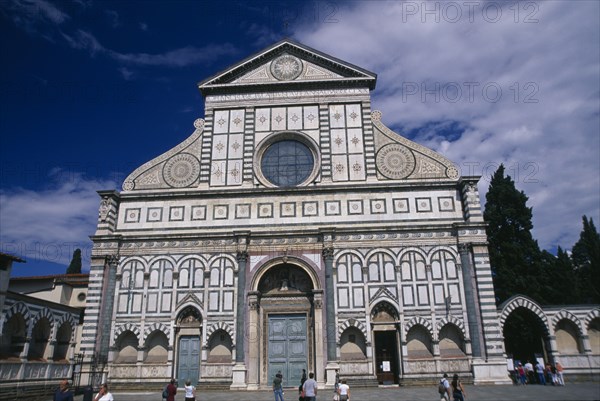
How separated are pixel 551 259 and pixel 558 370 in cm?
1175

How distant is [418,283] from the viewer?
74.4ft

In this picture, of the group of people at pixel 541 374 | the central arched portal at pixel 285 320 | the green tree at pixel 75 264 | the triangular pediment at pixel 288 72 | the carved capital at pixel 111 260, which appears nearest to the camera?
the group of people at pixel 541 374

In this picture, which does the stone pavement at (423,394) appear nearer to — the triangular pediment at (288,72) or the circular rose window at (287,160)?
the circular rose window at (287,160)

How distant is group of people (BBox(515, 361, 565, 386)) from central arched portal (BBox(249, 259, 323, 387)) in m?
9.33

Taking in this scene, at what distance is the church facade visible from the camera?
22031 mm

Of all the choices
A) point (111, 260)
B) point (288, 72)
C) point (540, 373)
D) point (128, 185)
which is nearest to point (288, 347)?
point (111, 260)

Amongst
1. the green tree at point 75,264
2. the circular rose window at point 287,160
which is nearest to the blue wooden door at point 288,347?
the circular rose window at point 287,160

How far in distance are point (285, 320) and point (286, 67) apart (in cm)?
1445

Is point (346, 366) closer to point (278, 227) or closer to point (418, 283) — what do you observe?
point (418, 283)

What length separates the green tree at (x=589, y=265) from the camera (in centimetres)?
3247

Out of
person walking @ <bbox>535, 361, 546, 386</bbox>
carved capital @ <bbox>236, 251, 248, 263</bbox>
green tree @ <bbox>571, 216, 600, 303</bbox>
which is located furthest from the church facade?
green tree @ <bbox>571, 216, 600, 303</bbox>

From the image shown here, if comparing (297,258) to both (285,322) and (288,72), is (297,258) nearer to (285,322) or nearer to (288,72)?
(285,322)

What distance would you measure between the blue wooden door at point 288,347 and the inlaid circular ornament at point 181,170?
345 inches

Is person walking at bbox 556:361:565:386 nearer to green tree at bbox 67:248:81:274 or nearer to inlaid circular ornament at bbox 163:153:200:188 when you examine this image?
inlaid circular ornament at bbox 163:153:200:188
